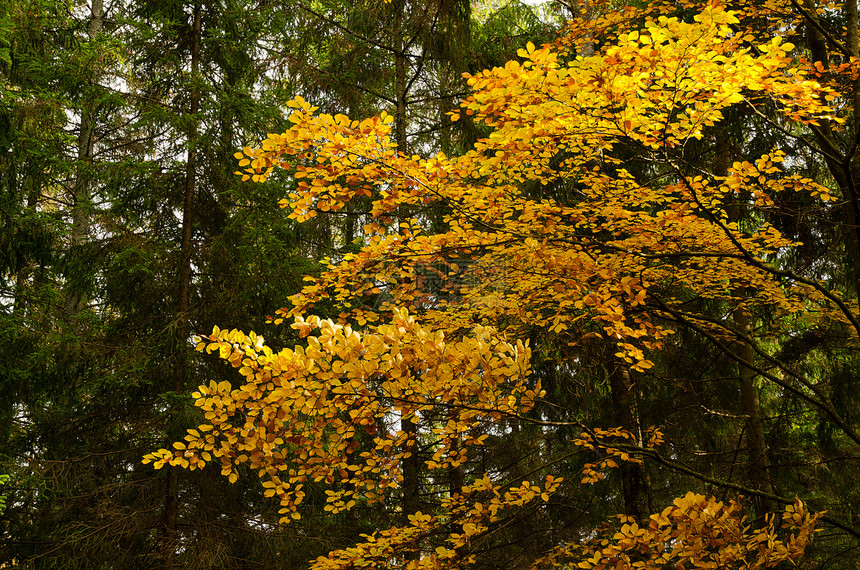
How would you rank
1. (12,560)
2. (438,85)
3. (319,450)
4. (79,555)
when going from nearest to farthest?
(319,450) < (79,555) < (12,560) < (438,85)

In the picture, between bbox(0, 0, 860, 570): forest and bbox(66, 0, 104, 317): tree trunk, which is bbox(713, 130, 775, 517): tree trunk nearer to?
bbox(0, 0, 860, 570): forest

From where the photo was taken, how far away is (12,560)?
6.00 meters

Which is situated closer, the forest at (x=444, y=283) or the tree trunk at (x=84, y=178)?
the forest at (x=444, y=283)

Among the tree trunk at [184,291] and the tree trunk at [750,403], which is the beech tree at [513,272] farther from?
the tree trunk at [184,291]

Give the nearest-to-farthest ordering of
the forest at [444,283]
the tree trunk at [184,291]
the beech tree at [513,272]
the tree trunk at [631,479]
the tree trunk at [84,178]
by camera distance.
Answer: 1. the beech tree at [513,272]
2. the forest at [444,283]
3. the tree trunk at [631,479]
4. the tree trunk at [184,291]
5. the tree trunk at [84,178]

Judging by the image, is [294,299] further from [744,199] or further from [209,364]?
[744,199]

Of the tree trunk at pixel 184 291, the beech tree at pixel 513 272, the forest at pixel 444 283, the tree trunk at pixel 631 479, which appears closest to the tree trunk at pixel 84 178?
the forest at pixel 444 283

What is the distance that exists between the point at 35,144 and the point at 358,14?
4.06 meters

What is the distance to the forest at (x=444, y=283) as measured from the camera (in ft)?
10.3

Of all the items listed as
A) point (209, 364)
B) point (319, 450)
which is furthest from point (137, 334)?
point (319, 450)

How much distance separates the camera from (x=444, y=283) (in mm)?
7785

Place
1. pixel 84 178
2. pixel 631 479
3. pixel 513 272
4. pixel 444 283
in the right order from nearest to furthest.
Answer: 1. pixel 513 272
2. pixel 631 479
3. pixel 84 178
4. pixel 444 283

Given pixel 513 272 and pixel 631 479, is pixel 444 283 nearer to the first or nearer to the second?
pixel 631 479

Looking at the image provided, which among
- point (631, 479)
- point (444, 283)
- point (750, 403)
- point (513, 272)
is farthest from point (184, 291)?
point (750, 403)
